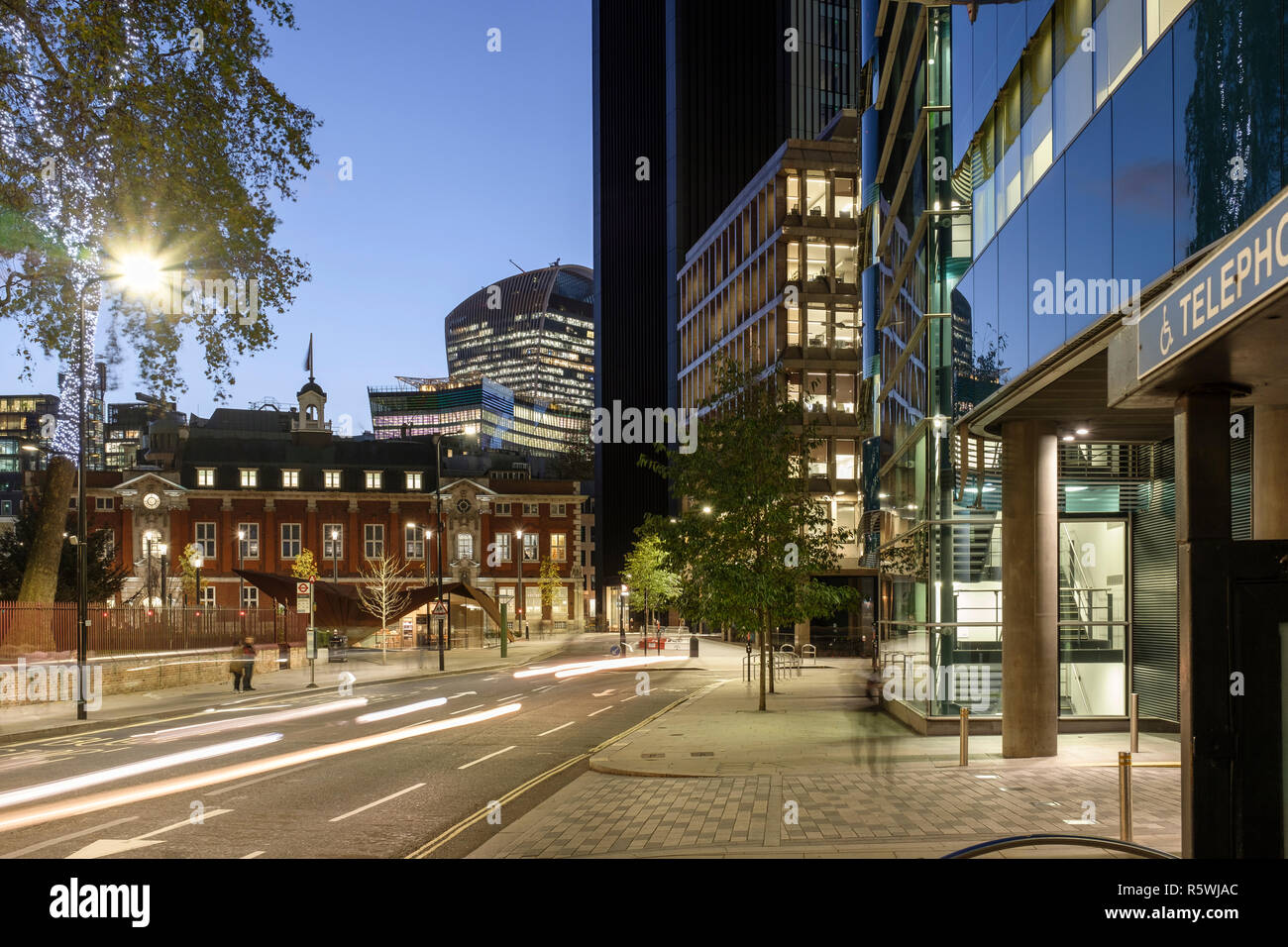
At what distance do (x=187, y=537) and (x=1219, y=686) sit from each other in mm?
88903

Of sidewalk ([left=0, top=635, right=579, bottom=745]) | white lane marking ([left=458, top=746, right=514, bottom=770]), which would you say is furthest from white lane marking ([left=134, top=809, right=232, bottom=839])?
sidewalk ([left=0, top=635, right=579, bottom=745])

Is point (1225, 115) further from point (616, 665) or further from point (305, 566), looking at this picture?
point (305, 566)

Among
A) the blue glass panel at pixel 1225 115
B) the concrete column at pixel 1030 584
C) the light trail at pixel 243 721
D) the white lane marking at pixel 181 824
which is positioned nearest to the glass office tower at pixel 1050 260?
the blue glass panel at pixel 1225 115

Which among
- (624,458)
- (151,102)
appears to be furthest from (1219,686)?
(624,458)

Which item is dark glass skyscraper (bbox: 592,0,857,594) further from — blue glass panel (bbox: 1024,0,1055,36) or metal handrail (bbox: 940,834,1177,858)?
metal handrail (bbox: 940,834,1177,858)

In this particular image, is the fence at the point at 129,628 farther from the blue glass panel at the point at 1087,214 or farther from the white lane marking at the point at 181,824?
the blue glass panel at the point at 1087,214

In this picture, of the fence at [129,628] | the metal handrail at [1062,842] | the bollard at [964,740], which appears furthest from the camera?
the fence at [129,628]

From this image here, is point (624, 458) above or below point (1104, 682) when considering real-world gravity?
above

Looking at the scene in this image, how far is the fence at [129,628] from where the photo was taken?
95.2 ft

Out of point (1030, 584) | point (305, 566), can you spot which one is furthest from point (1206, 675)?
point (305, 566)

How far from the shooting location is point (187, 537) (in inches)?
3329

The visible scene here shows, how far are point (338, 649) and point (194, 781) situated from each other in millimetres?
47334

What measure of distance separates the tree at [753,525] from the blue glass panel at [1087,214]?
11969 mm
